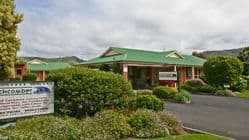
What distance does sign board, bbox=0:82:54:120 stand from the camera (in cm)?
819

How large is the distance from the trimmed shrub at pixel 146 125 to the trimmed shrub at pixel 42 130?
6.03 feet

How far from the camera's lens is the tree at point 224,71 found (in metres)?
27.7

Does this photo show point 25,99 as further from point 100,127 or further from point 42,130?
point 100,127

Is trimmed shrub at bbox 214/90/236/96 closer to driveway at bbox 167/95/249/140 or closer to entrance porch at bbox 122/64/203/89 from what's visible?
driveway at bbox 167/95/249/140

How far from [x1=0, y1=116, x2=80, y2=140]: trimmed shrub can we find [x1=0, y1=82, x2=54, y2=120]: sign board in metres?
0.45

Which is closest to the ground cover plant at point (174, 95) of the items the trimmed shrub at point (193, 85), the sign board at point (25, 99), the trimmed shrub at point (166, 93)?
the trimmed shrub at point (166, 93)

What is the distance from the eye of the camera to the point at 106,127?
8203mm

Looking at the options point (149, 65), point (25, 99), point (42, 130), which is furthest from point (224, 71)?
point (42, 130)

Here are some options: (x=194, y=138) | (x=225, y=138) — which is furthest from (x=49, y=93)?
(x=225, y=138)

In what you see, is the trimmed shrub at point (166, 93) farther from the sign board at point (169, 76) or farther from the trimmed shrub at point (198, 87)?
the trimmed shrub at point (198, 87)

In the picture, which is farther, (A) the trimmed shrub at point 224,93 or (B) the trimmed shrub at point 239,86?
(B) the trimmed shrub at point 239,86

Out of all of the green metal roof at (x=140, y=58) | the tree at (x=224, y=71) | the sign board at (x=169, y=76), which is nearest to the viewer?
the sign board at (x=169, y=76)

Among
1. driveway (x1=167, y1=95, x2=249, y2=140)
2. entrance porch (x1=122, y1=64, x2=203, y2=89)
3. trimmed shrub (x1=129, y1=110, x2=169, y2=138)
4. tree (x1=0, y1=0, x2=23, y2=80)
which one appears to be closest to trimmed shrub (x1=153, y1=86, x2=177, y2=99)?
driveway (x1=167, y1=95, x2=249, y2=140)

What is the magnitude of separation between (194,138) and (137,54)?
2623cm
